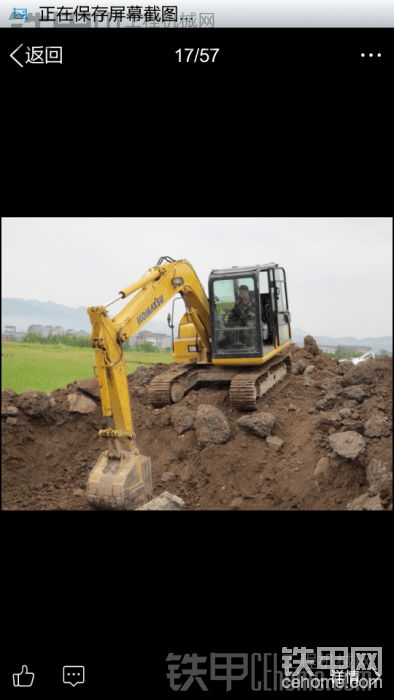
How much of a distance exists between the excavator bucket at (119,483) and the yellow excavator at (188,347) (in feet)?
0.04

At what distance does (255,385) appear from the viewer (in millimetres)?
9234

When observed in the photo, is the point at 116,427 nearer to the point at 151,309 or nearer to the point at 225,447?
the point at 151,309

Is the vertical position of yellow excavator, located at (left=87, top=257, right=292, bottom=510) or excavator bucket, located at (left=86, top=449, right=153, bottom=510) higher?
yellow excavator, located at (left=87, top=257, right=292, bottom=510)

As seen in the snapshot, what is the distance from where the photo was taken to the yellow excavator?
5.74 meters

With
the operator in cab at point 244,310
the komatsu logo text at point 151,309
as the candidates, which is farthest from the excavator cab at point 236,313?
the komatsu logo text at point 151,309

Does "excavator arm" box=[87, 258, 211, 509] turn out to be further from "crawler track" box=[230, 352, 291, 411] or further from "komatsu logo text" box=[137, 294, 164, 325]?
"crawler track" box=[230, 352, 291, 411]

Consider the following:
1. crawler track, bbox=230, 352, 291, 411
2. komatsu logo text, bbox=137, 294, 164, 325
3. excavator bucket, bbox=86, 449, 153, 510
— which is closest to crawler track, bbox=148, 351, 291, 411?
crawler track, bbox=230, 352, 291, 411

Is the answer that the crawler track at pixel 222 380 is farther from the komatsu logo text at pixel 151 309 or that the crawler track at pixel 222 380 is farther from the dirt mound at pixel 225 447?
the komatsu logo text at pixel 151 309

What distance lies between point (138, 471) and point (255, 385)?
154 inches

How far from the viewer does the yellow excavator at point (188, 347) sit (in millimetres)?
5738

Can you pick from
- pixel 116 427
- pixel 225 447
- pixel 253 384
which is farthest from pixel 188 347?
pixel 116 427

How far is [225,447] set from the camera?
773cm

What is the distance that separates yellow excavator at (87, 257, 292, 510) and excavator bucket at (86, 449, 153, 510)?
11mm

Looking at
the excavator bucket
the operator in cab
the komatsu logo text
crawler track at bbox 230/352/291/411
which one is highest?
the operator in cab
